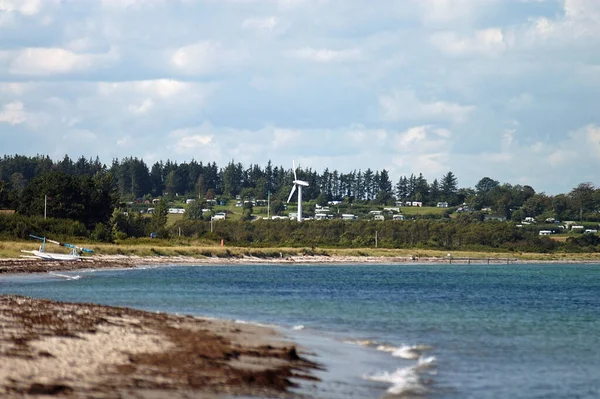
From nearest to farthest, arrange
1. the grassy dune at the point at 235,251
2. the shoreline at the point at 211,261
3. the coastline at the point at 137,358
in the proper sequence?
the coastline at the point at 137,358 → the shoreline at the point at 211,261 → the grassy dune at the point at 235,251

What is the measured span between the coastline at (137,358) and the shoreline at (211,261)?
1523 inches

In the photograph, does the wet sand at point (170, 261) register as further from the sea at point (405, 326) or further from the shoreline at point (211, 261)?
the sea at point (405, 326)

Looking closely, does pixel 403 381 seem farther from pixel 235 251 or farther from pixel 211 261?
pixel 235 251

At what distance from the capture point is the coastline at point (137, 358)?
54.4ft

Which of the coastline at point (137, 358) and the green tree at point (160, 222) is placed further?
the green tree at point (160, 222)

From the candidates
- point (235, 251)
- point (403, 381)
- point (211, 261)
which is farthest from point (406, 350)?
point (235, 251)

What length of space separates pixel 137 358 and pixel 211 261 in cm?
8292

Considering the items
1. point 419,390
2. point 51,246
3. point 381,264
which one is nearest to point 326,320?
point 419,390

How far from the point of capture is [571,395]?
20703 millimetres

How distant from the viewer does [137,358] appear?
2030 cm

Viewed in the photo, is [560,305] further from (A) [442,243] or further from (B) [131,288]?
(A) [442,243]

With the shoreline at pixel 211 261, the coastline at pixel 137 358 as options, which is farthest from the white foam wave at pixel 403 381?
the shoreline at pixel 211 261

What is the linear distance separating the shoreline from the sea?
20.4 feet

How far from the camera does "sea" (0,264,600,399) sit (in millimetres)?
21578
